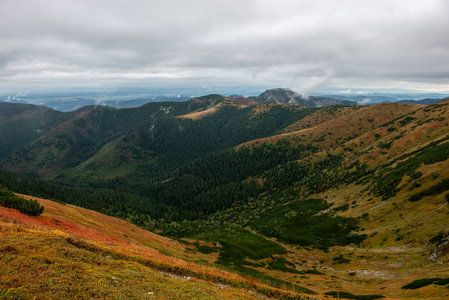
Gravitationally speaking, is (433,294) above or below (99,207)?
above

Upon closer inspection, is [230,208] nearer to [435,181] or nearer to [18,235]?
[435,181]

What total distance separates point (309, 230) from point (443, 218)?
156 ft

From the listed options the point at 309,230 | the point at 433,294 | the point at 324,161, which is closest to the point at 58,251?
the point at 433,294

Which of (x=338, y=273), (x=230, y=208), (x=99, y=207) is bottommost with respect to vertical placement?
(x=230, y=208)

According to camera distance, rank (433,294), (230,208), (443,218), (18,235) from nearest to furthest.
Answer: (18,235) → (433,294) → (443,218) → (230,208)

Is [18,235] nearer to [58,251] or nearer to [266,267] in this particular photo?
[58,251]

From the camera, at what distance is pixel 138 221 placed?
13250 cm

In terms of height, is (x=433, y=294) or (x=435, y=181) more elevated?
(x=435, y=181)

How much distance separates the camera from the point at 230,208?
178500 millimetres

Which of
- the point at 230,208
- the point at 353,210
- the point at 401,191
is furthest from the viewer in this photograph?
the point at 230,208

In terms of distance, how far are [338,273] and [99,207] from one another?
16361cm

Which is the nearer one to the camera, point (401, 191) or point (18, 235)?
point (18, 235)

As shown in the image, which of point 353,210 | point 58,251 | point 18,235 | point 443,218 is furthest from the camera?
point 353,210

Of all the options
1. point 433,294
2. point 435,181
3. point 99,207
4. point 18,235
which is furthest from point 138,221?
point 435,181
